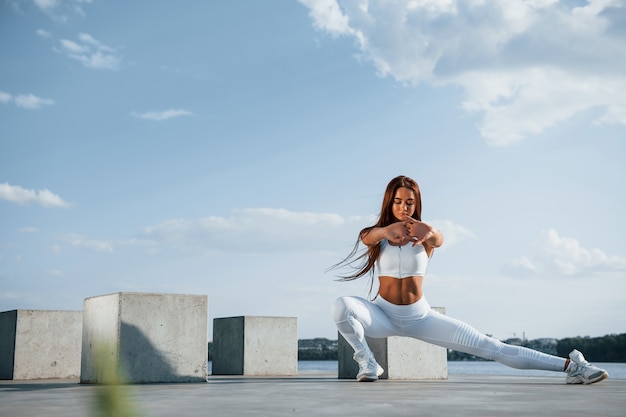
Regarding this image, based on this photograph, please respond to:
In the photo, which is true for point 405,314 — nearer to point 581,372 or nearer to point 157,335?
point 581,372

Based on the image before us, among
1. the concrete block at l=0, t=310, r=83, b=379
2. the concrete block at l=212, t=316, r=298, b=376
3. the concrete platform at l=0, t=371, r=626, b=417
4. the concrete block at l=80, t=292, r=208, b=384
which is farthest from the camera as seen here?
the concrete block at l=212, t=316, r=298, b=376

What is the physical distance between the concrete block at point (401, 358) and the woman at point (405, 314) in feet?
7.46

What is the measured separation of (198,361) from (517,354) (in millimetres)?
3532

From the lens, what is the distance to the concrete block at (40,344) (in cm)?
1040

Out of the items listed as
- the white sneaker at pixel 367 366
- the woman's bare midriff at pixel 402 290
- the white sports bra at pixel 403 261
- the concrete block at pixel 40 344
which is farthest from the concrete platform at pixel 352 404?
the concrete block at pixel 40 344

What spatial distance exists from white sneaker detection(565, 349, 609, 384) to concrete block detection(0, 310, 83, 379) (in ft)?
24.7

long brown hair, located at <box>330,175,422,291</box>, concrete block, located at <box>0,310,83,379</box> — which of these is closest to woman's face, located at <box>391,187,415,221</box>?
long brown hair, located at <box>330,175,422,291</box>

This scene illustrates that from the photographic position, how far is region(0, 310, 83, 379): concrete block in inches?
409

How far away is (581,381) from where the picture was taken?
6492 millimetres

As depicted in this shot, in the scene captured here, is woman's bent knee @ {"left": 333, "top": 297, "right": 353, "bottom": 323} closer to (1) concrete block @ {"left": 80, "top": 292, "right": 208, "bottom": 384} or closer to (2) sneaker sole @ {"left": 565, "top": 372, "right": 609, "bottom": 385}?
(1) concrete block @ {"left": 80, "top": 292, "right": 208, "bottom": 384}

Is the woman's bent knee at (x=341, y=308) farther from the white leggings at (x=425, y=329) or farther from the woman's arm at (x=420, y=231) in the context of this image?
the woman's arm at (x=420, y=231)

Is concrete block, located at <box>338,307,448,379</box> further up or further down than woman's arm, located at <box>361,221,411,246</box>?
further down

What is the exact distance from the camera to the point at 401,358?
9180 mm

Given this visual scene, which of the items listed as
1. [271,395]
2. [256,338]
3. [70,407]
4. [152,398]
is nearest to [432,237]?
[271,395]
